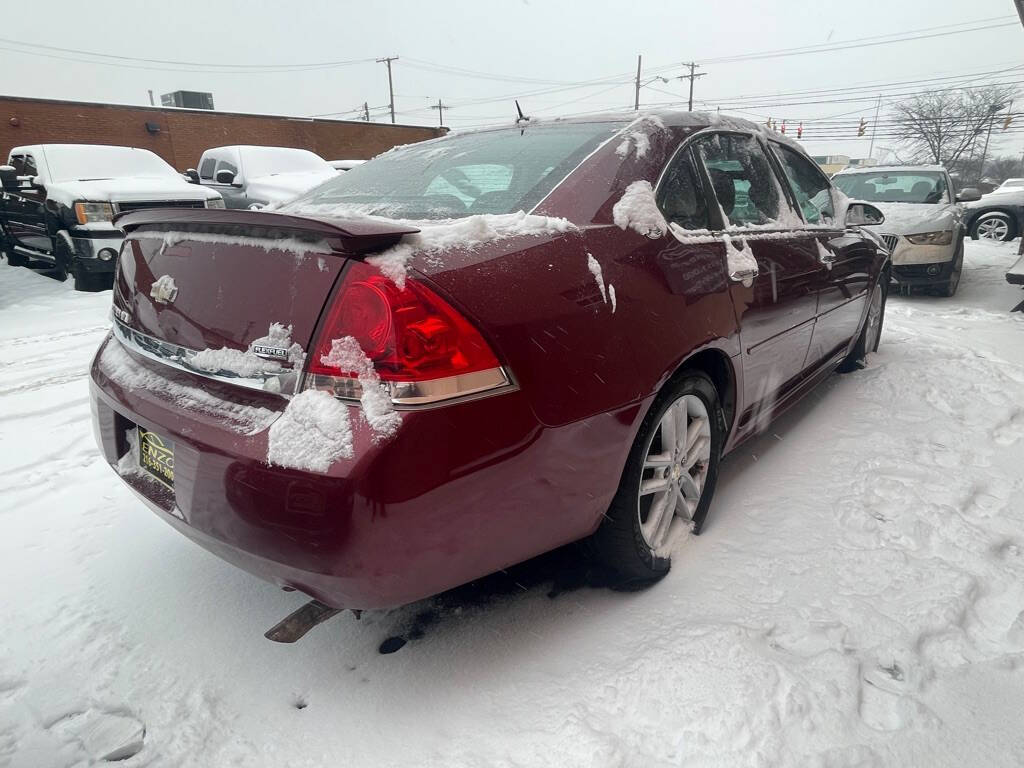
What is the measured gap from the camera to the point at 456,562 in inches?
61.9

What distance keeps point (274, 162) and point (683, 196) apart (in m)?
10.7

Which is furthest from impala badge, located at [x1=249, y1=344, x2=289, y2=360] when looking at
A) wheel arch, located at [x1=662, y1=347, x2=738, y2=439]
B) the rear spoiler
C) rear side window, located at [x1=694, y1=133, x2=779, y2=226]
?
rear side window, located at [x1=694, y1=133, x2=779, y2=226]

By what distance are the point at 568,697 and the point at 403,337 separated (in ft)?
3.52

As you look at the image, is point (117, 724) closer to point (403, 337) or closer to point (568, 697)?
point (568, 697)

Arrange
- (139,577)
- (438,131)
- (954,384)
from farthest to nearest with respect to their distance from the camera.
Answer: (438,131), (954,384), (139,577)

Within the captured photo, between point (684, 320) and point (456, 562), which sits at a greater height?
point (684, 320)

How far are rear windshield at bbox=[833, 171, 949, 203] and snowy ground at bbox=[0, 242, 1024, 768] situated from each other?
21.8 ft

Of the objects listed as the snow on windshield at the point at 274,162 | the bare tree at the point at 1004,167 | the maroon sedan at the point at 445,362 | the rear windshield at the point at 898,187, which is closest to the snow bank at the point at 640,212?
the maroon sedan at the point at 445,362

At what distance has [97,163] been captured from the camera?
8578 millimetres

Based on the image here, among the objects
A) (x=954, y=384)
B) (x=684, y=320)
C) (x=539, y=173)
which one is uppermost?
(x=539, y=173)

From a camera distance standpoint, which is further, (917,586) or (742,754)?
(917,586)

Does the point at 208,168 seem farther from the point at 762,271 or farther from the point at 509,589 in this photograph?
the point at 509,589

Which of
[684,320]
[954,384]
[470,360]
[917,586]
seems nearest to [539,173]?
[684,320]

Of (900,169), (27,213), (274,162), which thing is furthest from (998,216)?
(27,213)
